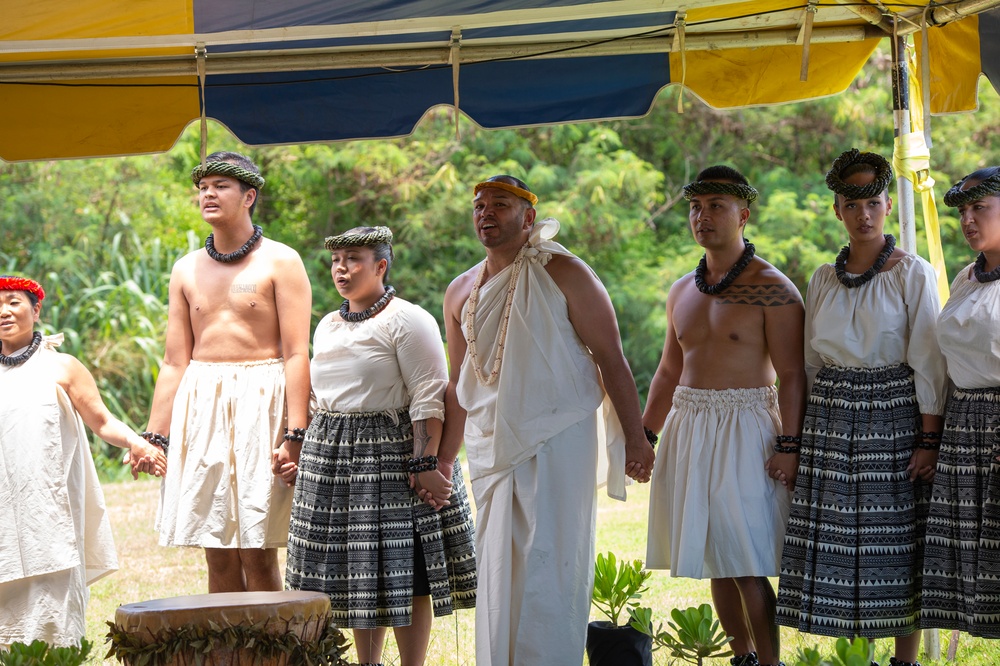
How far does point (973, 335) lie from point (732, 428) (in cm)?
98

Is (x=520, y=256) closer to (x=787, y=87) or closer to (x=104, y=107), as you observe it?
(x=787, y=87)

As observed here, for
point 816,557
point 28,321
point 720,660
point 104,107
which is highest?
point 104,107

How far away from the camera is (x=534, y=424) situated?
4488 millimetres

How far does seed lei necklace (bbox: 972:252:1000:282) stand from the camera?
417cm

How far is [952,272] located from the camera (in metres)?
15.1

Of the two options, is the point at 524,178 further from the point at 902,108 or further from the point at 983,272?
the point at 983,272

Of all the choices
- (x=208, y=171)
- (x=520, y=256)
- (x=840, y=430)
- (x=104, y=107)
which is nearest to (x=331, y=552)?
(x=520, y=256)

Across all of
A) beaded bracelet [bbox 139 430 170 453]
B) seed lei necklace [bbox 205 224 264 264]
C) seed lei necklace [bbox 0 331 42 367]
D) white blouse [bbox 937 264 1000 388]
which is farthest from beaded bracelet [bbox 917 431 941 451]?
seed lei necklace [bbox 0 331 42 367]

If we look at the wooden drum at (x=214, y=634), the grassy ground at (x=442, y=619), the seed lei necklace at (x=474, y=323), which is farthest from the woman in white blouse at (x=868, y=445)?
the wooden drum at (x=214, y=634)

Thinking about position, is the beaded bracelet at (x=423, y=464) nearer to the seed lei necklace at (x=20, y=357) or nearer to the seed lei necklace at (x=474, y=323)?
the seed lei necklace at (x=474, y=323)

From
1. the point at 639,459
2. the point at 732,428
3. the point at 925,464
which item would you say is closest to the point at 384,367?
the point at 639,459

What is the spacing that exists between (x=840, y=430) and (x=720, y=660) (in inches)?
64.8

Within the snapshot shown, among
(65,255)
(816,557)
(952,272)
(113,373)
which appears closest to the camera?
(816,557)

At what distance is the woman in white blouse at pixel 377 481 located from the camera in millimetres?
4625
